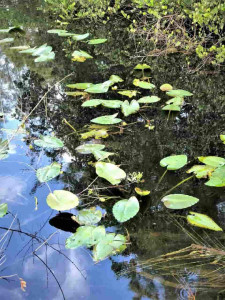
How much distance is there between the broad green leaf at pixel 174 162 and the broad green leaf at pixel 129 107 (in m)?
0.51

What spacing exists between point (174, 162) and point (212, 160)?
0.16 metres

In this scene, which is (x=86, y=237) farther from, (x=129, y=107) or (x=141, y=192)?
(x=129, y=107)

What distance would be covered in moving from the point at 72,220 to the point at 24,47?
7.63ft

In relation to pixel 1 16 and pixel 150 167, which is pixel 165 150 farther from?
pixel 1 16

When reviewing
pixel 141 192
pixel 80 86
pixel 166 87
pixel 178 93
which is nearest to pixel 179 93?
pixel 178 93

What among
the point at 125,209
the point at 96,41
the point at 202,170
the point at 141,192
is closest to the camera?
the point at 125,209

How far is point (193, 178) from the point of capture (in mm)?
1455

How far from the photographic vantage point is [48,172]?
1482 mm

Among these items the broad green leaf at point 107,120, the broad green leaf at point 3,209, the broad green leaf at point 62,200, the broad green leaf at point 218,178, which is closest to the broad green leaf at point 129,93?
the broad green leaf at point 107,120

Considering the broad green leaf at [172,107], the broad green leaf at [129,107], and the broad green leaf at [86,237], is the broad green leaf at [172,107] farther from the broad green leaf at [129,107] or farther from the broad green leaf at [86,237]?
the broad green leaf at [86,237]

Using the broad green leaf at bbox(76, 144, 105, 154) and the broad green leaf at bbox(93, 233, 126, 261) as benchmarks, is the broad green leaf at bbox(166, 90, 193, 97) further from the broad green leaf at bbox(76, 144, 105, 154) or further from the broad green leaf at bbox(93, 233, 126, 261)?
the broad green leaf at bbox(93, 233, 126, 261)

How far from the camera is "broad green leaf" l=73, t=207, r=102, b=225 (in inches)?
48.4

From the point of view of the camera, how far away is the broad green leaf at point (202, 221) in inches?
46.3

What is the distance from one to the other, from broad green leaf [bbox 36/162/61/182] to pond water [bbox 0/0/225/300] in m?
0.03
